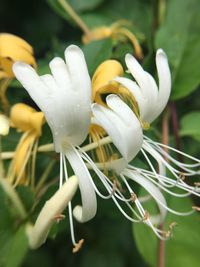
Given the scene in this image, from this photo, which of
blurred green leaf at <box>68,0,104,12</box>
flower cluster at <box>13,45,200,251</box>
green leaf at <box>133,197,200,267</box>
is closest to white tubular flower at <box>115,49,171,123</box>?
flower cluster at <box>13,45,200,251</box>

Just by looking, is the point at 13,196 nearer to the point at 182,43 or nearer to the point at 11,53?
the point at 11,53

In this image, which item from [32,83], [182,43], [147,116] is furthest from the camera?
[182,43]

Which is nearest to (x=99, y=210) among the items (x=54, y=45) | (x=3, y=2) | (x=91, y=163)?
(x=91, y=163)

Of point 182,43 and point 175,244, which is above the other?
point 182,43

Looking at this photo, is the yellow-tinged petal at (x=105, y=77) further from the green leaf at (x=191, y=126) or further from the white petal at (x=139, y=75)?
the green leaf at (x=191, y=126)

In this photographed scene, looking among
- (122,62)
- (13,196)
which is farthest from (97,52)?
(13,196)

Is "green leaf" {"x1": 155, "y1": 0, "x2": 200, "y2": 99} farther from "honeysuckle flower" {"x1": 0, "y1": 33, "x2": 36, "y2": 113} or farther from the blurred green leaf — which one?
"honeysuckle flower" {"x1": 0, "y1": 33, "x2": 36, "y2": 113}
